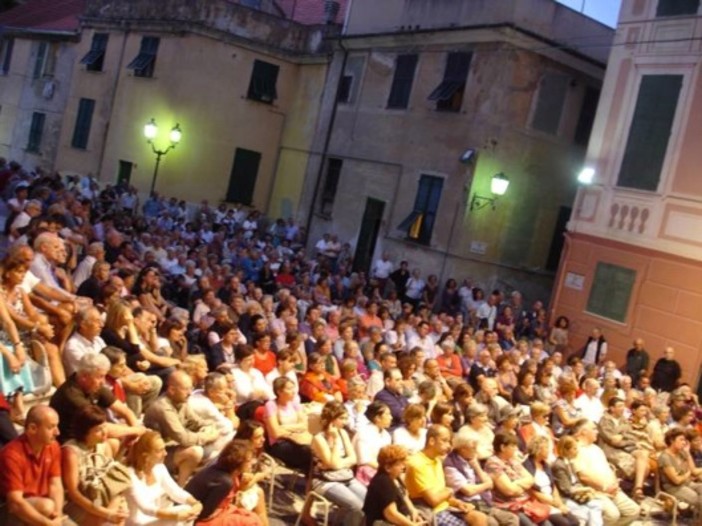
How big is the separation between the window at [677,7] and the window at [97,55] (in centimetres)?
1706

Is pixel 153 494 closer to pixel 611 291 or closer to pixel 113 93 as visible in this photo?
pixel 611 291

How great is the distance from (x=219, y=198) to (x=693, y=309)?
46.5ft

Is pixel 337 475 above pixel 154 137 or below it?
below

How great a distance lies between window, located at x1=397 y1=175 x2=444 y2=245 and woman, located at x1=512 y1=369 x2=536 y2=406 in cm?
770

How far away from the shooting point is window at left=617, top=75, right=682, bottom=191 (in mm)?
14836

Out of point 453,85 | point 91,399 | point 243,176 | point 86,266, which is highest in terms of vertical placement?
point 453,85

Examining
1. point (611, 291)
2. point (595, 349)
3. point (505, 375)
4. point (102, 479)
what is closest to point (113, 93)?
point (611, 291)

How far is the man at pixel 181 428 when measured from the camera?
21.3 ft

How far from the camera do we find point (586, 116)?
19.0 metres

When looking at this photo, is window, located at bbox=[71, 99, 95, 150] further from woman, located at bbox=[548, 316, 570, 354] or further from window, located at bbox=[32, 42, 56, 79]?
→ woman, located at bbox=[548, 316, 570, 354]

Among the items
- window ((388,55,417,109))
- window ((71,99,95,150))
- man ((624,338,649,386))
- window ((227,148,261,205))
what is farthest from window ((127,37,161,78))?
man ((624,338,649,386))

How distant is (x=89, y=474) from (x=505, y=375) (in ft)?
25.0

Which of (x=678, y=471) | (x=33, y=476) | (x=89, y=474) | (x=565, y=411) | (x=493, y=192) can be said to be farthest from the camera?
(x=493, y=192)

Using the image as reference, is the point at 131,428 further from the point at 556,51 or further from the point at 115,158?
the point at 115,158
